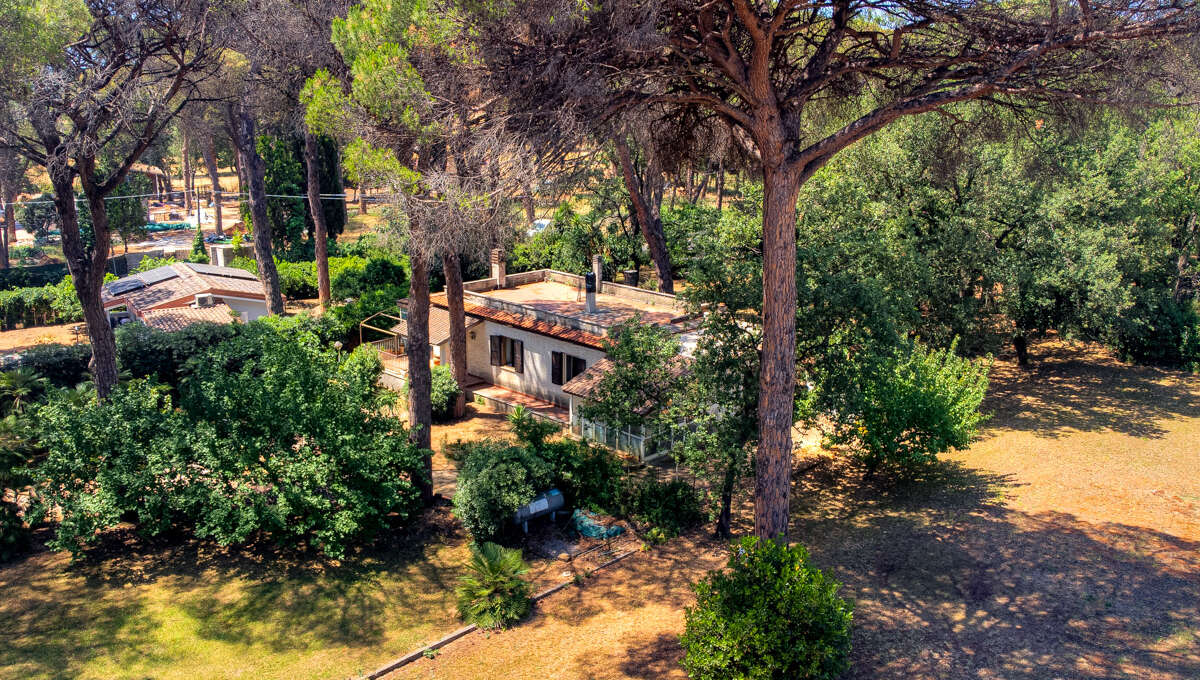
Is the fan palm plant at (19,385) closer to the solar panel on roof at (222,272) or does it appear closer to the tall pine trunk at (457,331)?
the tall pine trunk at (457,331)

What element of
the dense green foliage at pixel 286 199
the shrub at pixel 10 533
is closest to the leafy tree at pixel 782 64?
the shrub at pixel 10 533

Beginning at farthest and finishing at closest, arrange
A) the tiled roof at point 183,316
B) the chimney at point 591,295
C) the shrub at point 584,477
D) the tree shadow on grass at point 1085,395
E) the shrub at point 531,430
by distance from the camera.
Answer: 1. the tiled roof at point 183,316
2. the chimney at point 591,295
3. the tree shadow on grass at point 1085,395
4. the shrub at point 531,430
5. the shrub at point 584,477

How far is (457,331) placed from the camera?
82.7 feet

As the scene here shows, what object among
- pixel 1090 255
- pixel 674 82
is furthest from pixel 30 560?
pixel 1090 255

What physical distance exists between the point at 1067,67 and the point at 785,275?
16.2 ft

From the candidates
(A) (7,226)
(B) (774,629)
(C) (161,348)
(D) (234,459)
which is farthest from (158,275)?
(B) (774,629)

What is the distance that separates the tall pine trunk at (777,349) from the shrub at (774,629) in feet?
6.90

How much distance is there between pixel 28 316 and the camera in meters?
35.5

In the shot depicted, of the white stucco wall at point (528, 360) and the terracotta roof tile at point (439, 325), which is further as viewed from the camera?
the terracotta roof tile at point (439, 325)

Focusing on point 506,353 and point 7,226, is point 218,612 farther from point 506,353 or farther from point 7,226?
point 7,226

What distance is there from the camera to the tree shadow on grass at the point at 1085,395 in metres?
22.6

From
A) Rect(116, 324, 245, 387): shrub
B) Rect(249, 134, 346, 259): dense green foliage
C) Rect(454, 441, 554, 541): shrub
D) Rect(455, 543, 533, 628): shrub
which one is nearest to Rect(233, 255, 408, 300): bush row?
Rect(249, 134, 346, 259): dense green foliage

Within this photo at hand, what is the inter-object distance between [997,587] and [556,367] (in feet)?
48.0

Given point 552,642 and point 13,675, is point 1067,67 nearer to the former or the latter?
point 552,642
